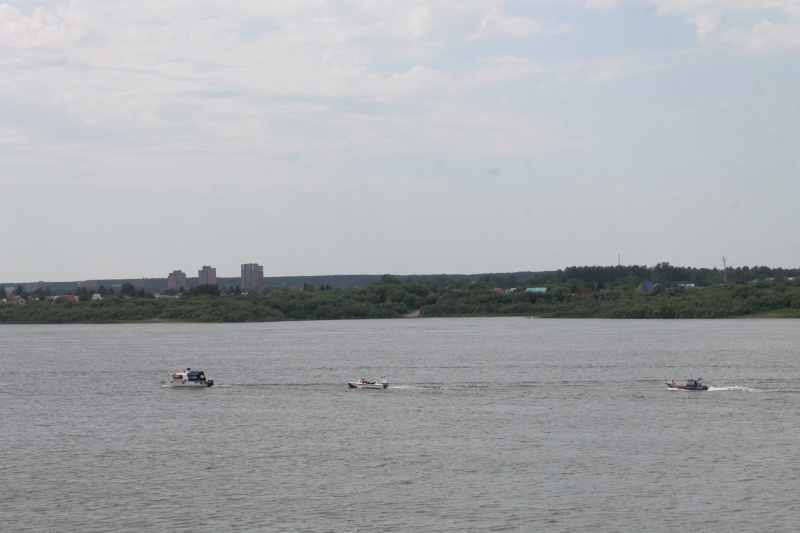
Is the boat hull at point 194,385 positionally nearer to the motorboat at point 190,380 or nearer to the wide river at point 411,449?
the motorboat at point 190,380

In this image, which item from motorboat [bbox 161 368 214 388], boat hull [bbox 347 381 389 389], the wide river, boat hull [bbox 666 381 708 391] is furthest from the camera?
motorboat [bbox 161 368 214 388]

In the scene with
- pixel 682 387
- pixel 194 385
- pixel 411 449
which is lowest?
pixel 411 449

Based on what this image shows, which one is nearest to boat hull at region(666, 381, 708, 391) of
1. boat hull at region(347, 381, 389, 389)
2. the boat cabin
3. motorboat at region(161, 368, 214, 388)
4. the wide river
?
the wide river

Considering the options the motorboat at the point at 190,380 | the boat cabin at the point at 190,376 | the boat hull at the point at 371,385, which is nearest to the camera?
the boat hull at the point at 371,385

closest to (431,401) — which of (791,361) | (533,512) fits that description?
(533,512)

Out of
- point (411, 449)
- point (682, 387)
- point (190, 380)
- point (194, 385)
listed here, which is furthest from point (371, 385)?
point (411, 449)

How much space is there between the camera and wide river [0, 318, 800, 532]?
4081cm

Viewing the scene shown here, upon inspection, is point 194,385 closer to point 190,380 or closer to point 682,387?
point 190,380

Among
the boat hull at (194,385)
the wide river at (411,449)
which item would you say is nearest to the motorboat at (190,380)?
the boat hull at (194,385)

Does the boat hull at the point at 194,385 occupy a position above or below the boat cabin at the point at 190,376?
below

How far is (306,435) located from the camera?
60500 mm

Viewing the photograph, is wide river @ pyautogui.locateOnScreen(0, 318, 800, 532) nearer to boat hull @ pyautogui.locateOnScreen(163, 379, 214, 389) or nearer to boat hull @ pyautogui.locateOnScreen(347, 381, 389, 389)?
boat hull @ pyautogui.locateOnScreen(347, 381, 389, 389)

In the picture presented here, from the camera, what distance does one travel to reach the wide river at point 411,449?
40.8 m

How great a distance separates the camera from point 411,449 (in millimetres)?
55125
